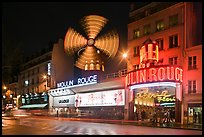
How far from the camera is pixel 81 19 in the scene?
61.3m

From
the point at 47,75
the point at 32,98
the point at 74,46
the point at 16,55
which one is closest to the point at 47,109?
the point at 47,75

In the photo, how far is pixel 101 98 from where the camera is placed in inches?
2304

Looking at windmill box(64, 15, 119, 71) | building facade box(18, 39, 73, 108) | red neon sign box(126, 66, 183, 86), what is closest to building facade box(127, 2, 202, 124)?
red neon sign box(126, 66, 183, 86)

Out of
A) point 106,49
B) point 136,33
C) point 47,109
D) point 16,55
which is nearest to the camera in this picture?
point 16,55

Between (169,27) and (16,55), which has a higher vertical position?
(169,27)

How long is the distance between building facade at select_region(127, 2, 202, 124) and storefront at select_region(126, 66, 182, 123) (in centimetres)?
84

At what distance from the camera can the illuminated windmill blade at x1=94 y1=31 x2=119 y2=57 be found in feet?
190

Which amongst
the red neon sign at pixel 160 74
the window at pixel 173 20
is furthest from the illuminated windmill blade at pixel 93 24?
the red neon sign at pixel 160 74

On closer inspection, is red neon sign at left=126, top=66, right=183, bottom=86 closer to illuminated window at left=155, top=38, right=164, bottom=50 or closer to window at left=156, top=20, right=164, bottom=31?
illuminated window at left=155, top=38, right=164, bottom=50

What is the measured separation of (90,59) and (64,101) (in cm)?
1193

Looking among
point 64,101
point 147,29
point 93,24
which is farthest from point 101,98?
point 147,29

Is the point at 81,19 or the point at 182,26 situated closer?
the point at 182,26

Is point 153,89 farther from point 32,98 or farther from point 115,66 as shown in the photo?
point 32,98

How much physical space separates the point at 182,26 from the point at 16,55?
22545mm
